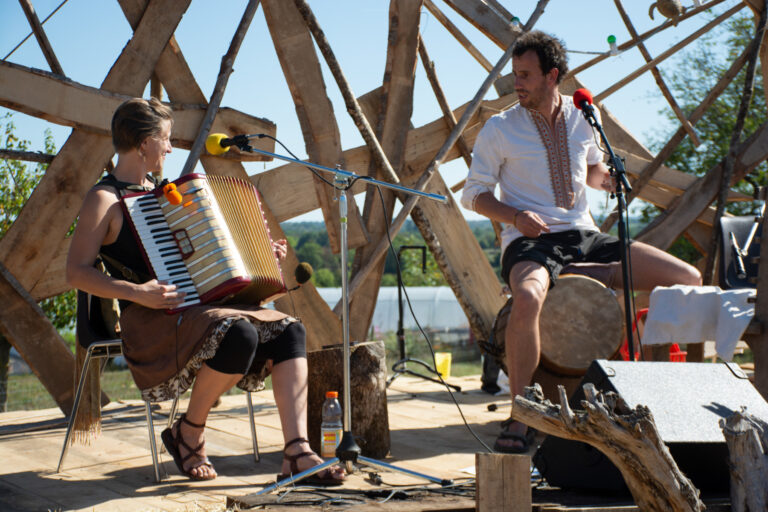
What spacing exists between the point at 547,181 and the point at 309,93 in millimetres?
1559

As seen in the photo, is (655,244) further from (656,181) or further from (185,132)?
(185,132)

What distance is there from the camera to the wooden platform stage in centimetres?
236

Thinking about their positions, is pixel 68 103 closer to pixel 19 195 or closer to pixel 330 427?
pixel 330 427

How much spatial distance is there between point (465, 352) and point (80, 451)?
17422 millimetres

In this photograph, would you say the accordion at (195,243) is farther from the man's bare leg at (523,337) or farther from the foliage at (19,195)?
the foliage at (19,195)

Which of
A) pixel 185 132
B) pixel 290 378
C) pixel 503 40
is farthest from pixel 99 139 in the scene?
pixel 503 40

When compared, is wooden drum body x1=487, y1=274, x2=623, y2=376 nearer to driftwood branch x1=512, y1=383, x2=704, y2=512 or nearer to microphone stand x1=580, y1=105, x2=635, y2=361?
microphone stand x1=580, y1=105, x2=635, y2=361

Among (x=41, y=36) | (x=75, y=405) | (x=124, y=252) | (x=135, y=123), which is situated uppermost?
(x=41, y=36)

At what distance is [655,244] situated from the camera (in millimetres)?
6059

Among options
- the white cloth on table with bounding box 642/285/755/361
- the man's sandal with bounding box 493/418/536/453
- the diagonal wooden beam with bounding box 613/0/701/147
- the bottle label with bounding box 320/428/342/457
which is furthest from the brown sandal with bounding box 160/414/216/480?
the diagonal wooden beam with bounding box 613/0/701/147

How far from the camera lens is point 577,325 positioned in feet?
12.0

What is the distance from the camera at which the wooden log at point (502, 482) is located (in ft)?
6.59

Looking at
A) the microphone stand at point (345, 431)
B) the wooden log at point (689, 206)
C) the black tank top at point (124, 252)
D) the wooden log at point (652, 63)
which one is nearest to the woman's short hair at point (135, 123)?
the black tank top at point (124, 252)

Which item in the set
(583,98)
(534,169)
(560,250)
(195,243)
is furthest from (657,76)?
(195,243)
